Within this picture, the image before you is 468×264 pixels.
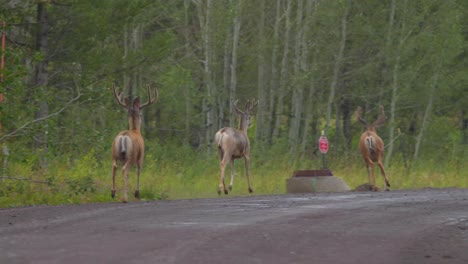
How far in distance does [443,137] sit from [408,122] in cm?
275

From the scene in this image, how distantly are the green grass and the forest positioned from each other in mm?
59

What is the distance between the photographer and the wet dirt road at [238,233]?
9585 millimetres

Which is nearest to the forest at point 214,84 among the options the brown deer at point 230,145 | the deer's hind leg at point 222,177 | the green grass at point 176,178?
the green grass at point 176,178

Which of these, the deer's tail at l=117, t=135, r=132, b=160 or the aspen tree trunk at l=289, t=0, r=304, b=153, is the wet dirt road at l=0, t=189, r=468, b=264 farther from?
the aspen tree trunk at l=289, t=0, r=304, b=153

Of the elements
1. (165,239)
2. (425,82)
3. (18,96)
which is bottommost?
(165,239)

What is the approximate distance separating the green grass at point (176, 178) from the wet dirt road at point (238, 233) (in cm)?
286

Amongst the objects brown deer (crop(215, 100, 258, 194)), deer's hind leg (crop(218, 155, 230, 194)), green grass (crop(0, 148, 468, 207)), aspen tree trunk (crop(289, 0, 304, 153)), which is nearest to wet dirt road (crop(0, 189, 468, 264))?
green grass (crop(0, 148, 468, 207))

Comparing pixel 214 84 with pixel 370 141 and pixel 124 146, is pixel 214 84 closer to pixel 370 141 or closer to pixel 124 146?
pixel 370 141

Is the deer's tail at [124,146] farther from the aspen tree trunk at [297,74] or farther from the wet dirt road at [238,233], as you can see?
the aspen tree trunk at [297,74]

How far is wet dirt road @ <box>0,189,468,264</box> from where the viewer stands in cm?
959

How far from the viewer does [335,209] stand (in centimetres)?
1562

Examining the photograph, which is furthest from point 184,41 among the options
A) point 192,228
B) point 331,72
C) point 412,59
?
point 192,228

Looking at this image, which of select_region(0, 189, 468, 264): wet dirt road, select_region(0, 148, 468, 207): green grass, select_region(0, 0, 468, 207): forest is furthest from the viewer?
→ select_region(0, 0, 468, 207): forest

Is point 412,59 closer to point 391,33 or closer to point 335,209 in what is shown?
point 391,33
